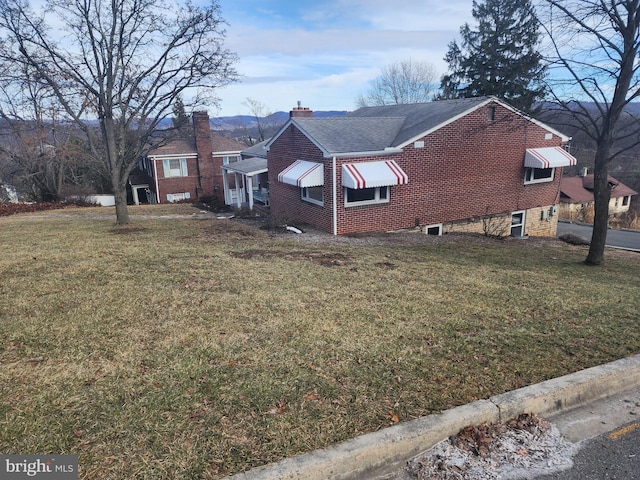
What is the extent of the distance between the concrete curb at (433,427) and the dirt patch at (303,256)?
5598mm

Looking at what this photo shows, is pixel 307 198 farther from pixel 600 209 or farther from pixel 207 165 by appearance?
pixel 207 165

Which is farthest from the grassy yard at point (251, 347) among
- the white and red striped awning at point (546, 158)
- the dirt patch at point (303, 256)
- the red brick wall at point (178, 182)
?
the red brick wall at point (178, 182)

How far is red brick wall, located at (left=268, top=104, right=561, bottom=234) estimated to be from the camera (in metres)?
15.0

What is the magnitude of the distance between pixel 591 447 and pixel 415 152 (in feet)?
42.2

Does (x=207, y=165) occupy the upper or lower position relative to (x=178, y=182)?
upper

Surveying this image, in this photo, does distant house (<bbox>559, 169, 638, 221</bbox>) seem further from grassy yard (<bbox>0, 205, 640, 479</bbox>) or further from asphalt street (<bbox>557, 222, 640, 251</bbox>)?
grassy yard (<bbox>0, 205, 640, 479</bbox>)

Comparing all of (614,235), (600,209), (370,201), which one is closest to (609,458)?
(600,209)

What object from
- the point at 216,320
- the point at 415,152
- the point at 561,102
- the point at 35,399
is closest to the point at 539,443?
the point at 216,320

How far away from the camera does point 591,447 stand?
3.30 metres

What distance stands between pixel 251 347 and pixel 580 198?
42676 millimetres

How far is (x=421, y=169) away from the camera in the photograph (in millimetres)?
15461

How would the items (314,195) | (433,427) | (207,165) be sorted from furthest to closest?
1. (207,165)
2. (314,195)
3. (433,427)

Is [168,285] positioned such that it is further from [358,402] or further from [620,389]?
[620,389]

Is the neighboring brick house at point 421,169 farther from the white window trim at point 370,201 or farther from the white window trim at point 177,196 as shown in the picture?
the white window trim at point 177,196
